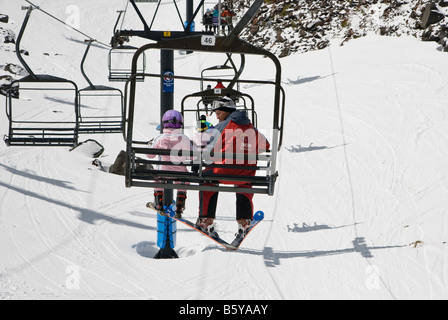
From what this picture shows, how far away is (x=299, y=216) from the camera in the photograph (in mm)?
8883

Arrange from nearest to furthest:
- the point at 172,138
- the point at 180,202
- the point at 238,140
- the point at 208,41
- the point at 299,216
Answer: the point at 208,41
the point at 238,140
the point at 172,138
the point at 180,202
the point at 299,216

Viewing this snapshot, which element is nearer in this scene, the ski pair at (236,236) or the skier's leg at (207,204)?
the skier's leg at (207,204)

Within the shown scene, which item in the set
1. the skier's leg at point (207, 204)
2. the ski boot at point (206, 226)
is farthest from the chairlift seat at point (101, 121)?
the ski boot at point (206, 226)

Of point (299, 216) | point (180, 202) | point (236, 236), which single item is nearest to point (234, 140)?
point (236, 236)

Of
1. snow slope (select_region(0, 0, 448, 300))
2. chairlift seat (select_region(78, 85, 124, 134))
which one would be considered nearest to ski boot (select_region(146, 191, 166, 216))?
snow slope (select_region(0, 0, 448, 300))

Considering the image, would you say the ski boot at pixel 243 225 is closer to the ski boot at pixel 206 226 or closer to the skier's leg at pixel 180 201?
the ski boot at pixel 206 226

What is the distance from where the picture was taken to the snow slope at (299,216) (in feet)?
20.0

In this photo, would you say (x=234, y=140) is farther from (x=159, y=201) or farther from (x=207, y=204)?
(x=159, y=201)

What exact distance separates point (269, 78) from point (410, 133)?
9.05m

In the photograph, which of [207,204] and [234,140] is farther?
[207,204]

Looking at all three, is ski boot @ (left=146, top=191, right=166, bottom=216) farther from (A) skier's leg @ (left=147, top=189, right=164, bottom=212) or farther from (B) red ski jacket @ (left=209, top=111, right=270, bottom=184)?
(B) red ski jacket @ (left=209, top=111, right=270, bottom=184)

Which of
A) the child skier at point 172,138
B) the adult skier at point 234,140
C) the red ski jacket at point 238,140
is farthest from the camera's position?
the child skier at point 172,138

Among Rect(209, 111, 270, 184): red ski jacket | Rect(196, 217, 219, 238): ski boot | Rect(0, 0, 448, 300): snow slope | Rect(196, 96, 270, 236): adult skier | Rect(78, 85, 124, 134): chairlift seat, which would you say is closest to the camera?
Rect(196, 96, 270, 236): adult skier

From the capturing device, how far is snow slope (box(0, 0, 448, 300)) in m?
6.10
